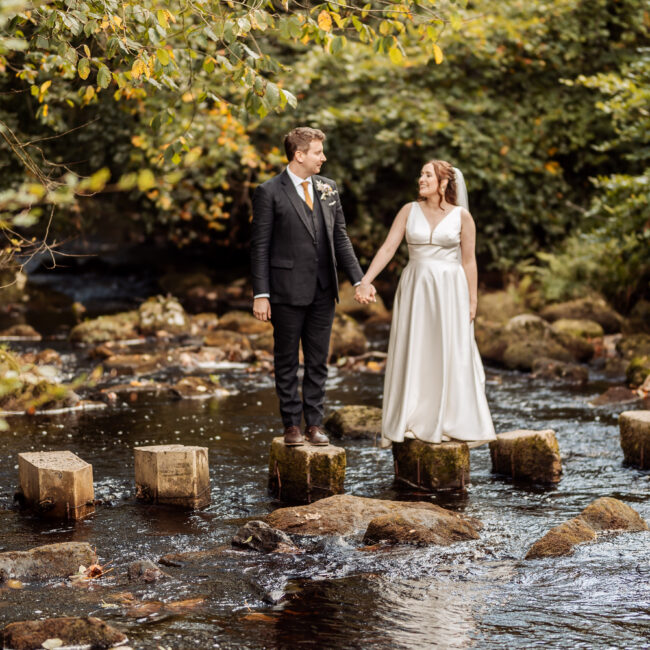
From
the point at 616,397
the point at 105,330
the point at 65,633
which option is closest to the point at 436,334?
the point at 65,633

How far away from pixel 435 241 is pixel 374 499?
2.11 meters

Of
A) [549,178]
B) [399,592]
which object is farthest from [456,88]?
[399,592]

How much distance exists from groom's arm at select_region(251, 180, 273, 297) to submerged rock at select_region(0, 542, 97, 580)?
228 centimetres

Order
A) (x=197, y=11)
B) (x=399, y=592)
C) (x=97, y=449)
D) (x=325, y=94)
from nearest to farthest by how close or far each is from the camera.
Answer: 1. (x=399, y=592)
2. (x=197, y=11)
3. (x=97, y=449)
4. (x=325, y=94)

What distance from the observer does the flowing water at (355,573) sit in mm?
4992

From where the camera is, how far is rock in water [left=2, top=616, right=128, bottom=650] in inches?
183

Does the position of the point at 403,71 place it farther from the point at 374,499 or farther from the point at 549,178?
the point at 374,499

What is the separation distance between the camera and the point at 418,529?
21.1 ft

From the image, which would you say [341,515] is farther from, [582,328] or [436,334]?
[582,328]

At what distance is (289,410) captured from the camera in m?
7.50

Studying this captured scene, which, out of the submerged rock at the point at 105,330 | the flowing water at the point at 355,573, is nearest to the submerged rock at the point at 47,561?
the flowing water at the point at 355,573

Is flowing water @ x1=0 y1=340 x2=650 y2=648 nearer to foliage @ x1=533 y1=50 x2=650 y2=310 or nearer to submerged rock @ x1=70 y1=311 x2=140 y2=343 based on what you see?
foliage @ x1=533 y1=50 x2=650 y2=310

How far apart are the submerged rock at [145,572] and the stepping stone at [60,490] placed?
1415 millimetres

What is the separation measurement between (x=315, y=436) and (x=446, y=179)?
2.23 metres
